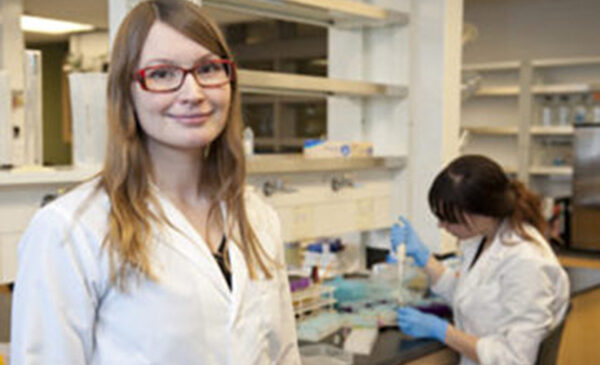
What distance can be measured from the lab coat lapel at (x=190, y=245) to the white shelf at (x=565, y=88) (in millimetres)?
5193

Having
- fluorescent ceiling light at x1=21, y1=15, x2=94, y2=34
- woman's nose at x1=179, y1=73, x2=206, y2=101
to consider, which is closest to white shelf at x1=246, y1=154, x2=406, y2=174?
woman's nose at x1=179, y1=73, x2=206, y2=101

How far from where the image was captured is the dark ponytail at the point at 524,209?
2.25 m

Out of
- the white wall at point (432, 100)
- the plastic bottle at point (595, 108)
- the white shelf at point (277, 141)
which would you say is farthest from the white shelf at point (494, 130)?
the white wall at point (432, 100)

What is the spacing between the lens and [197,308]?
1183 millimetres

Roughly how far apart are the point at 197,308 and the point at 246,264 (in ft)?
0.49

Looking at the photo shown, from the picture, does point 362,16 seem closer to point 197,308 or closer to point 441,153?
point 441,153

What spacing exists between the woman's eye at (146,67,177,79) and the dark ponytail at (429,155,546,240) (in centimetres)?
128

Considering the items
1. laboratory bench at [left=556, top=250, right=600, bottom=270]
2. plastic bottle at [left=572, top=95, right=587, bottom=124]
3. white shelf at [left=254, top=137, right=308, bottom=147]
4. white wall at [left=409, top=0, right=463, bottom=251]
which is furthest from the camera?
white shelf at [left=254, top=137, right=308, bottom=147]

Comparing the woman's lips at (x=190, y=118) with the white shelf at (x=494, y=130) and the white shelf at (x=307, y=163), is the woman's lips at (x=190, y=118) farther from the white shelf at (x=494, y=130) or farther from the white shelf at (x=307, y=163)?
the white shelf at (x=494, y=130)

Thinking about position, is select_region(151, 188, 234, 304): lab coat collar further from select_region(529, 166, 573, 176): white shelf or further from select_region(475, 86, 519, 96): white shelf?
select_region(475, 86, 519, 96): white shelf

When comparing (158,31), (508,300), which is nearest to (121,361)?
(158,31)

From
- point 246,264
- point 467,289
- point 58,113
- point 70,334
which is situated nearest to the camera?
point 70,334

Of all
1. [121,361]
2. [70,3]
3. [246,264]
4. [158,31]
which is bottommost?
[121,361]

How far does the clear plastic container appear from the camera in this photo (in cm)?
191
